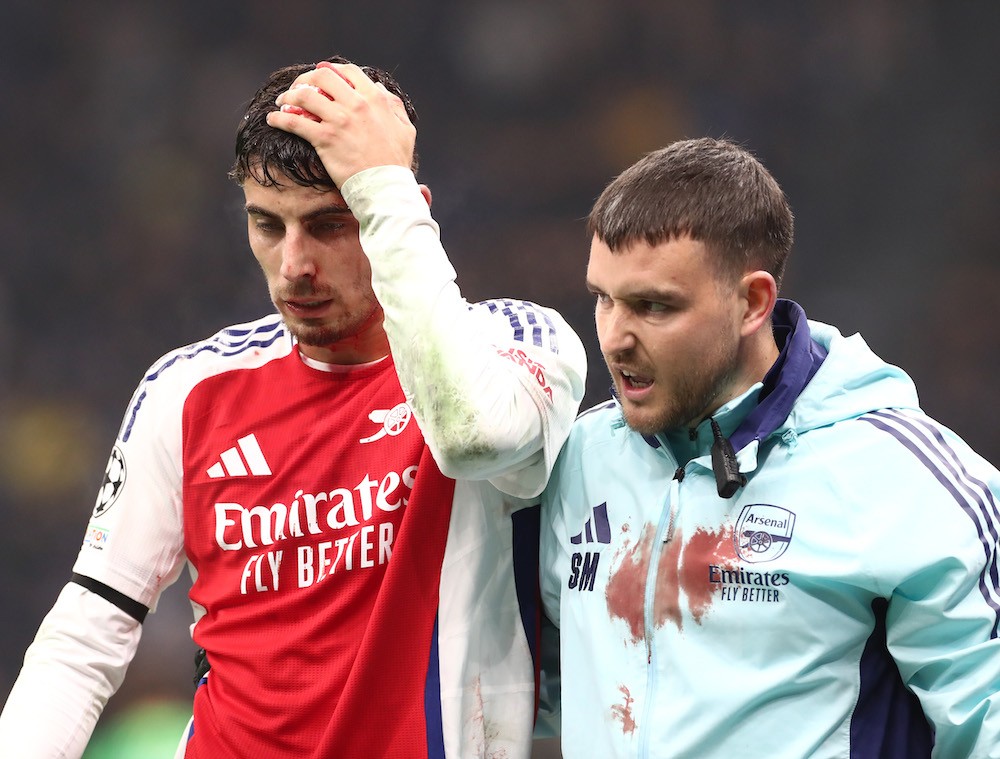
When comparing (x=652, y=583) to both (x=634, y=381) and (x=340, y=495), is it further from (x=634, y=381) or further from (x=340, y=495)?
(x=340, y=495)

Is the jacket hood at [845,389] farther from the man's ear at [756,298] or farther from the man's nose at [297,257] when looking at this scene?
the man's nose at [297,257]

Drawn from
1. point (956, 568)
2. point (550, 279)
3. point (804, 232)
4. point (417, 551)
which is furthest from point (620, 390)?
point (804, 232)

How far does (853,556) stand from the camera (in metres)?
1.35

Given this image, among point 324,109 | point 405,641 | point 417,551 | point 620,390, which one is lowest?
point 405,641

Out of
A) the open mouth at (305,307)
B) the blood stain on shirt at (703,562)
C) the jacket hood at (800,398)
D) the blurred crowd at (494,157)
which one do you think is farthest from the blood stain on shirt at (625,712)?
the blurred crowd at (494,157)

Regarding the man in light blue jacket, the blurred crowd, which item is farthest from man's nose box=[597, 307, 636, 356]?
the blurred crowd

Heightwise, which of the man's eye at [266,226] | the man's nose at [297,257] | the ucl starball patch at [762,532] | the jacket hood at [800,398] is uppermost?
the man's eye at [266,226]

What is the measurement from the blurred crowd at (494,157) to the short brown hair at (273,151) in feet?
6.06

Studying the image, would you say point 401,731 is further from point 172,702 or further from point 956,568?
point 172,702

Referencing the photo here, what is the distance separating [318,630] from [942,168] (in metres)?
2.79

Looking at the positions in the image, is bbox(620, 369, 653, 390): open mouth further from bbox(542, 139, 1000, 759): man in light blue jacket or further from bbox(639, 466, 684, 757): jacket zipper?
bbox(639, 466, 684, 757): jacket zipper

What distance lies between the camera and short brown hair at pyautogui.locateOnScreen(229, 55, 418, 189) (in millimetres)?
1593

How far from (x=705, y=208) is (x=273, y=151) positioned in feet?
Result: 1.91

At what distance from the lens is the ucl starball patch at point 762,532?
1404 millimetres
